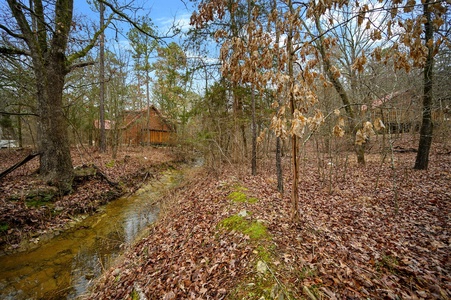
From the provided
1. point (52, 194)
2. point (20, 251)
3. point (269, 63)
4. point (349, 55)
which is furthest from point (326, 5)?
point (349, 55)

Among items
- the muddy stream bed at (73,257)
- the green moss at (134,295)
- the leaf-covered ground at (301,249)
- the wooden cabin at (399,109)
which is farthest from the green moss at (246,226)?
the muddy stream bed at (73,257)

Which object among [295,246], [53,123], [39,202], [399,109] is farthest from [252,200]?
[53,123]

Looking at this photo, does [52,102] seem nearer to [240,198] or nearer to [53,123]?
[53,123]

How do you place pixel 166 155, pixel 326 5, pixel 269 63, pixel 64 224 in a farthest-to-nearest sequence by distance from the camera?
pixel 166 155
pixel 64 224
pixel 269 63
pixel 326 5

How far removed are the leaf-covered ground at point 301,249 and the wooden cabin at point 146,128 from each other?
13375mm

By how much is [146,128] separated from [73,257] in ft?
64.1

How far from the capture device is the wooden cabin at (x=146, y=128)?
18.5 m

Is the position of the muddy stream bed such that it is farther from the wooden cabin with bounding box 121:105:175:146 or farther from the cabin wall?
the cabin wall

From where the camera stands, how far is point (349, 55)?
1304cm

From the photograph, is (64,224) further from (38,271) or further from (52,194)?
(38,271)

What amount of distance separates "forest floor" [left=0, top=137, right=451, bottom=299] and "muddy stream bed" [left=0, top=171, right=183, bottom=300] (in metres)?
0.64

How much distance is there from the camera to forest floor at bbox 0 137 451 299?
261 centimetres

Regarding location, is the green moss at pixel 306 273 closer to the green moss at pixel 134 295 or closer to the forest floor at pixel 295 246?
the forest floor at pixel 295 246

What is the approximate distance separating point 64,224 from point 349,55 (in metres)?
17.0
